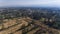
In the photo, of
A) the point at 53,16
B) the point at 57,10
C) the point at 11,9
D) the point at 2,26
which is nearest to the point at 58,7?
the point at 57,10

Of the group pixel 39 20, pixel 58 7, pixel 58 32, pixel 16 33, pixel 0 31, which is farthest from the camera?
pixel 58 7

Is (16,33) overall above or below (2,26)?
below

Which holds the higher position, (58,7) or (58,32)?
(58,7)

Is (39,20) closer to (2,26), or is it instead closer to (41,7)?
(41,7)

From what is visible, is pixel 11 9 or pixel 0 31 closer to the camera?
pixel 0 31

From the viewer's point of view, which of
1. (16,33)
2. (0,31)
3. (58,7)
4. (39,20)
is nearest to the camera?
(0,31)

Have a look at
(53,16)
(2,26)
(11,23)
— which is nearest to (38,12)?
(53,16)

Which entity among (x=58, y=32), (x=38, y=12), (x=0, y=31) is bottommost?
(x=58, y=32)

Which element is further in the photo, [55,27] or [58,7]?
[58,7]

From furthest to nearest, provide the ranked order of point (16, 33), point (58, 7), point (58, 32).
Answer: point (58, 7) → point (58, 32) → point (16, 33)

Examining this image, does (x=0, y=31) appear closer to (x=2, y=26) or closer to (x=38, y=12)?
(x=2, y=26)
